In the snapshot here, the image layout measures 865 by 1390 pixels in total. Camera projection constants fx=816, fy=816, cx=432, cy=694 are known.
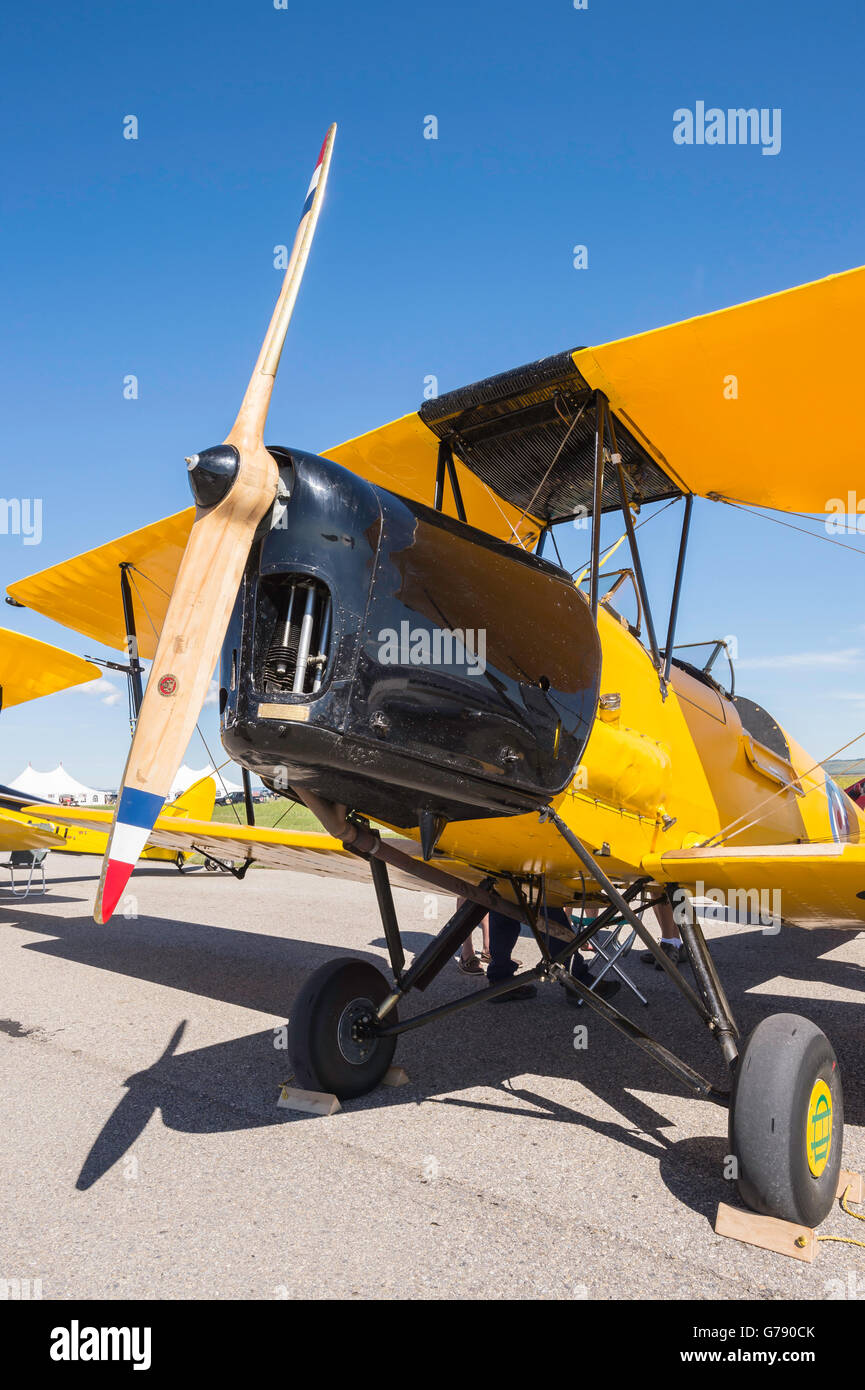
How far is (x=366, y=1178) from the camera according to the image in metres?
3.12

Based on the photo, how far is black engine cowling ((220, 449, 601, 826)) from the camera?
100 inches

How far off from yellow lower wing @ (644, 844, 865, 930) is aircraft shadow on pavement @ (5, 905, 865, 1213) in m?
1.06

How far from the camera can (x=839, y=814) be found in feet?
21.6

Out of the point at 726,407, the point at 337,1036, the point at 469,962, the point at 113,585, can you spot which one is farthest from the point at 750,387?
the point at 469,962

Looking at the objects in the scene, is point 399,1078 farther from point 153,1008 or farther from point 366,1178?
point 153,1008

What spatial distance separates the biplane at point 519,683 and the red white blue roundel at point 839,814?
3.40 ft

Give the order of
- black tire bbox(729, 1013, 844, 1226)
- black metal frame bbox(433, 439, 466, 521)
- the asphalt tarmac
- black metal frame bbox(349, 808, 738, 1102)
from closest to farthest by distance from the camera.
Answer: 1. the asphalt tarmac
2. black tire bbox(729, 1013, 844, 1226)
3. black metal frame bbox(349, 808, 738, 1102)
4. black metal frame bbox(433, 439, 466, 521)

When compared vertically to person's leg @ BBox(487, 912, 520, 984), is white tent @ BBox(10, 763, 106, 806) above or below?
above

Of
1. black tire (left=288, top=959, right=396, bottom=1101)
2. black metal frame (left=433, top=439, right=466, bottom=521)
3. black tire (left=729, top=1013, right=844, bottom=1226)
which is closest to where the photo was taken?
black tire (left=729, top=1013, right=844, bottom=1226)

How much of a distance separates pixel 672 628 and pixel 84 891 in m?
11.6

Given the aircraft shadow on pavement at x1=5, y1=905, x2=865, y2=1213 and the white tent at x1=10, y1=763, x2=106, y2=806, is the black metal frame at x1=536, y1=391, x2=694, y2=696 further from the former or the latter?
the white tent at x1=10, y1=763, x2=106, y2=806

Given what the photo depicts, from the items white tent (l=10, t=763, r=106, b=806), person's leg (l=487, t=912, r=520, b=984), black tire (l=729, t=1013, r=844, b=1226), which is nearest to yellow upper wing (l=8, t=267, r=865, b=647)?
black tire (l=729, t=1013, r=844, b=1226)

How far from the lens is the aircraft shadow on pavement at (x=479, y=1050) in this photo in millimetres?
3678

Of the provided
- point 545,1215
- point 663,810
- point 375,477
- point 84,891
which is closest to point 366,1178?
point 545,1215
